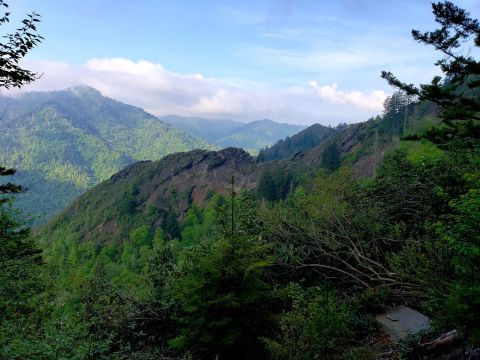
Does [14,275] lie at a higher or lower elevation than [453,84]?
lower

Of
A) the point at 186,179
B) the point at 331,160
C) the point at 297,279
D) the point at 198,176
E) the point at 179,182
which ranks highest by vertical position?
the point at 331,160

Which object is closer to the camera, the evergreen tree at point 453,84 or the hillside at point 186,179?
the evergreen tree at point 453,84

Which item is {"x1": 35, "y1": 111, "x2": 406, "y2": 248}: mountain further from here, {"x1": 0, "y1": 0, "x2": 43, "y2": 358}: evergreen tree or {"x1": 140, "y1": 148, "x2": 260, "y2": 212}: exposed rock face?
{"x1": 0, "y1": 0, "x2": 43, "y2": 358}: evergreen tree

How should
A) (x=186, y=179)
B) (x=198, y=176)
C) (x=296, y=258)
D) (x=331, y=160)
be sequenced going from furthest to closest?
(x=186, y=179) < (x=198, y=176) < (x=331, y=160) < (x=296, y=258)

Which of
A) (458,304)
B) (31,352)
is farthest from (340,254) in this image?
(31,352)

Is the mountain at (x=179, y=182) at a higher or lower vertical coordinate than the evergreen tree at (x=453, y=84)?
lower

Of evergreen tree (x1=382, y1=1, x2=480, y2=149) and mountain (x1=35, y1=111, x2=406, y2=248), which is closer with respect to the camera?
evergreen tree (x1=382, y1=1, x2=480, y2=149)

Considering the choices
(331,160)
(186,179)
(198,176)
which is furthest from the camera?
(186,179)

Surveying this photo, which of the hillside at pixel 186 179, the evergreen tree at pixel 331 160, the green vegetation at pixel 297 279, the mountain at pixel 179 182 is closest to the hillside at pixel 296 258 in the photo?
the green vegetation at pixel 297 279

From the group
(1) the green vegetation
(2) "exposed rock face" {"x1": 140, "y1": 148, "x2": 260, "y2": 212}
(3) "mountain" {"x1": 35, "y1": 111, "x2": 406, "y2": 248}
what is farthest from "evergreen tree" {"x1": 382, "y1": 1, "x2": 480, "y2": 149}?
(2) "exposed rock face" {"x1": 140, "y1": 148, "x2": 260, "y2": 212}

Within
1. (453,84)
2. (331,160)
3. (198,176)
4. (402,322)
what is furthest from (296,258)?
(198,176)

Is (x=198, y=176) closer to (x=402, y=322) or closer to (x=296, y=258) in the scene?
(x=296, y=258)

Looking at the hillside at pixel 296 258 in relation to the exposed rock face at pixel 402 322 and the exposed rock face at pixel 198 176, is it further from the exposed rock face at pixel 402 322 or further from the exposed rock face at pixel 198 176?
the exposed rock face at pixel 198 176

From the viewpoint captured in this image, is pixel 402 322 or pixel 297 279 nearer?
pixel 402 322
